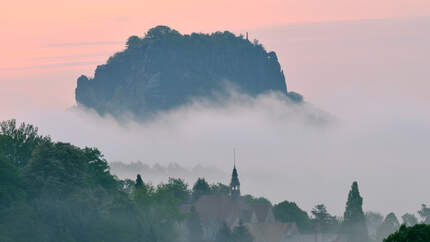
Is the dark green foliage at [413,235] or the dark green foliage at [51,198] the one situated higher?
the dark green foliage at [51,198]

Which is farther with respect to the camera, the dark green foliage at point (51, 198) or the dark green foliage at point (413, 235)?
the dark green foliage at point (51, 198)

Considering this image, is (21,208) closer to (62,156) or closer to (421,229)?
(62,156)

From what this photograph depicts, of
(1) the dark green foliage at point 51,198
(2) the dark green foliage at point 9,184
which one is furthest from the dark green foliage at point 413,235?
(2) the dark green foliage at point 9,184

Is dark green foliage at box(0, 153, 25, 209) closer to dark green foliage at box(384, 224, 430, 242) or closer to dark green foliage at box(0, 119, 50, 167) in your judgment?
dark green foliage at box(0, 119, 50, 167)

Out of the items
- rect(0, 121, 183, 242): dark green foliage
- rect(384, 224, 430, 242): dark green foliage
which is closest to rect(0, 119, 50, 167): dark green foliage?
rect(0, 121, 183, 242): dark green foliage

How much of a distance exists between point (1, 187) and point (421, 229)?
84.8 m

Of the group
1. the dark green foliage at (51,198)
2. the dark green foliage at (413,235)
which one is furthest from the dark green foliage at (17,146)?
the dark green foliage at (413,235)

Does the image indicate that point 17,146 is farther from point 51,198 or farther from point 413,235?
Result: point 413,235

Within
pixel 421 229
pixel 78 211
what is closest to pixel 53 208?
pixel 78 211

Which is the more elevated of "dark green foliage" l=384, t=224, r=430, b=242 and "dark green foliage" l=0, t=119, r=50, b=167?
"dark green foliage" l=0, t=119, r=50, b=167

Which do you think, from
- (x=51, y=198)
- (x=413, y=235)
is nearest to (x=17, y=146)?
(x=51, y=198)

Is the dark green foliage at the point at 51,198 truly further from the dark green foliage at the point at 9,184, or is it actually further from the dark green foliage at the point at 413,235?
the dark green foliage at the point at 413,235

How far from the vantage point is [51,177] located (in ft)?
595

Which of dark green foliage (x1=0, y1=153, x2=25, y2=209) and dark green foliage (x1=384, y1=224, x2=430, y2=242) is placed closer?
dark green foliage (x1=384, y1=224, x2=430, y2=242)
